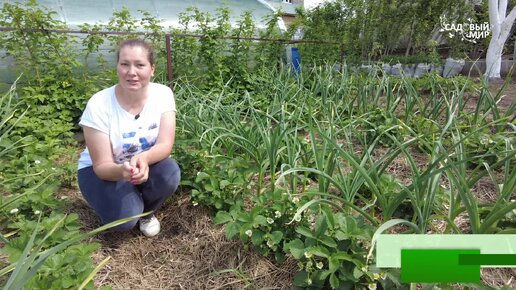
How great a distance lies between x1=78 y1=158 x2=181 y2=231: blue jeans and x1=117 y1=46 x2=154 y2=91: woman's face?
15.2 inches

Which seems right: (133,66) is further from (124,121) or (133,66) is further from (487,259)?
(487,259)

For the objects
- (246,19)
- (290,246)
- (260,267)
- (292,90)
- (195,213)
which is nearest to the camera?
(290,246)

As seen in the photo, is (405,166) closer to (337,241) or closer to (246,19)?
(337,241)

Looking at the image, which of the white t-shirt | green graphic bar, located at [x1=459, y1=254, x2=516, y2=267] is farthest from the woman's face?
green graphic bar, located at [x1=459, y1=254, x2=516, y2=267]

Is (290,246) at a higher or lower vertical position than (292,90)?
lower

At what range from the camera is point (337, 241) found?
1.15 metres

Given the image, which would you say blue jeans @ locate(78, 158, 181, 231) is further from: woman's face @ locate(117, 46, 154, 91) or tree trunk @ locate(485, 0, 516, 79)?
tree trunk @ locate(485, 0, 516, 79)

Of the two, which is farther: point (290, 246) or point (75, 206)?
point (75, 206)

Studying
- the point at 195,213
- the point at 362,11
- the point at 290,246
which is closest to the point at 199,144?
the point at 195,213

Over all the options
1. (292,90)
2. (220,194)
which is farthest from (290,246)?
(292,90)

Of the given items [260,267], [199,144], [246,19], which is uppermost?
[246,19]

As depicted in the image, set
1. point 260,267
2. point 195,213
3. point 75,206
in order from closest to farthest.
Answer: point 260,267 < point 195,213 < point 75,206

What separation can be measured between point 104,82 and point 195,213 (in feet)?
7.76

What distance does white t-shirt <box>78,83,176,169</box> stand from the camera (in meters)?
1.53
